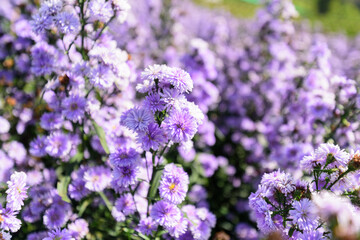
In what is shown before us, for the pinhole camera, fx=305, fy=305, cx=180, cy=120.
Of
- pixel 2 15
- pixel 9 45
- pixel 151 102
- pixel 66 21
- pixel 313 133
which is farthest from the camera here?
pixel 2 15

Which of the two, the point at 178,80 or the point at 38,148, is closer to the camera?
the point at 178,80

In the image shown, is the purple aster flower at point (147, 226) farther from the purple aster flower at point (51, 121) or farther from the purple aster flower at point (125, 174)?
the purple aster flower at point (51, 121)

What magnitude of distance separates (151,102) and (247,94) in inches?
105

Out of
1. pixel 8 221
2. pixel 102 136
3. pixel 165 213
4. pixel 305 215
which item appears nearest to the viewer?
pixel 305 215

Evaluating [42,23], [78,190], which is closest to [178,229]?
[78,190]

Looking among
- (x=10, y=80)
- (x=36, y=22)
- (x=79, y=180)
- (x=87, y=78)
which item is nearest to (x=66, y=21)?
(x=36, y=22)

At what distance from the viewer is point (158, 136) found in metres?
1.43

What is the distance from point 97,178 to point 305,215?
1.14 metres

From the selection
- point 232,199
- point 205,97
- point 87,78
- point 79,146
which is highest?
point 205,97

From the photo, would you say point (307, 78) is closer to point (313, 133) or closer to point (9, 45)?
point (313, 133)

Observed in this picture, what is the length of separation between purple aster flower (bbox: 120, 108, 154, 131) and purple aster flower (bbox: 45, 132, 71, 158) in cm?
66

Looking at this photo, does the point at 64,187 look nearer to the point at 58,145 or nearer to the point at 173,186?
the point at 58,145

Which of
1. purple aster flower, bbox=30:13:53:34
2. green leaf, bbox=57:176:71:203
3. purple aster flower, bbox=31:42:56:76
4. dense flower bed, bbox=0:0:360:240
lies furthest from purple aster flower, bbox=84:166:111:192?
purple aster flower, bbox=30:13:53:34

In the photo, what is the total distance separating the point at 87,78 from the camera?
6.24ft
